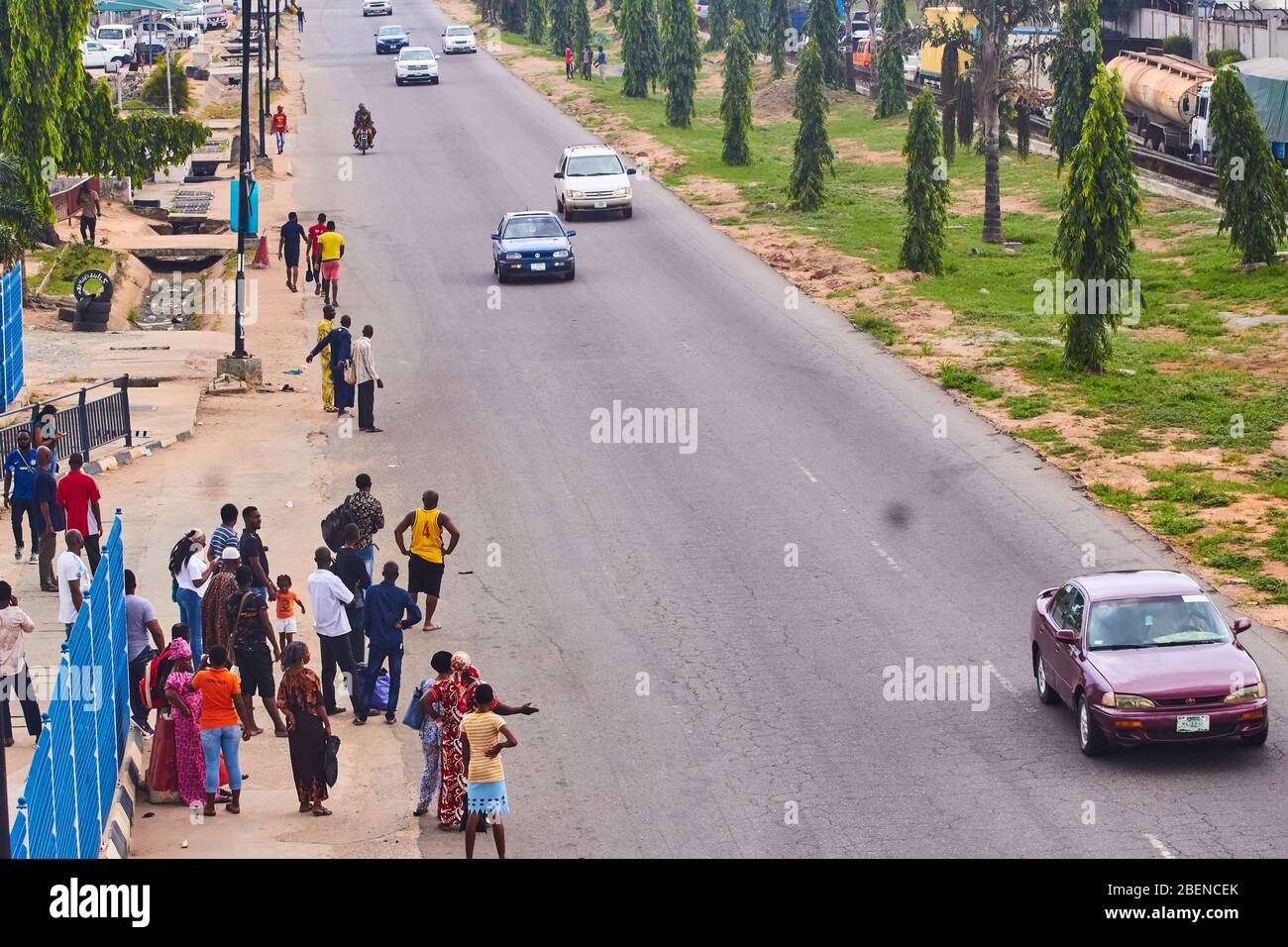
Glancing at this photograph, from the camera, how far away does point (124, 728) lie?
15258 mm

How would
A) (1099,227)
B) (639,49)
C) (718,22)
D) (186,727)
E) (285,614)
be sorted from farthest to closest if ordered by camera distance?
(718,22) < (639,49) < (1099,227) < (285,614) < (186,727)

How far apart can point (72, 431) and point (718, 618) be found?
36.7 feet

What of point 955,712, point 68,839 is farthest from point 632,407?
point 68,839

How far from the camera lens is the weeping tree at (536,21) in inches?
3580

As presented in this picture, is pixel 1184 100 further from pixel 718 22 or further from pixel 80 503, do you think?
pixel 718 22

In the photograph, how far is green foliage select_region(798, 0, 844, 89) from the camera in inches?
2852

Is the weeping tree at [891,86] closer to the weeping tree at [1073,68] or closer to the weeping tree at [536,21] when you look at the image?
the weeping tree at [1073,68]

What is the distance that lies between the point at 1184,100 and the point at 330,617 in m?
42.8

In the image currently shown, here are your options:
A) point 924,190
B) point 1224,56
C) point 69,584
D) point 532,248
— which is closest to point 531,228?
point 532,248

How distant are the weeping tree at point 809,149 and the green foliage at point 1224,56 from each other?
20.6m

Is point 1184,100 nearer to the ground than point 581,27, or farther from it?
nearer to the ground

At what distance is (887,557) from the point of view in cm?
2123

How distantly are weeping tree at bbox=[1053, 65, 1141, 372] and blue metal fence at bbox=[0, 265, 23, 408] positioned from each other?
17655 mm

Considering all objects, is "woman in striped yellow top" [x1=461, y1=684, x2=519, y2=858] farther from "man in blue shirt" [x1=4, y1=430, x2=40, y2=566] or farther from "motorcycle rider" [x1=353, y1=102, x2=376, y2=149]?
"motorcycle rider" [x1=353, y1=102, x2=376, y2=149]
